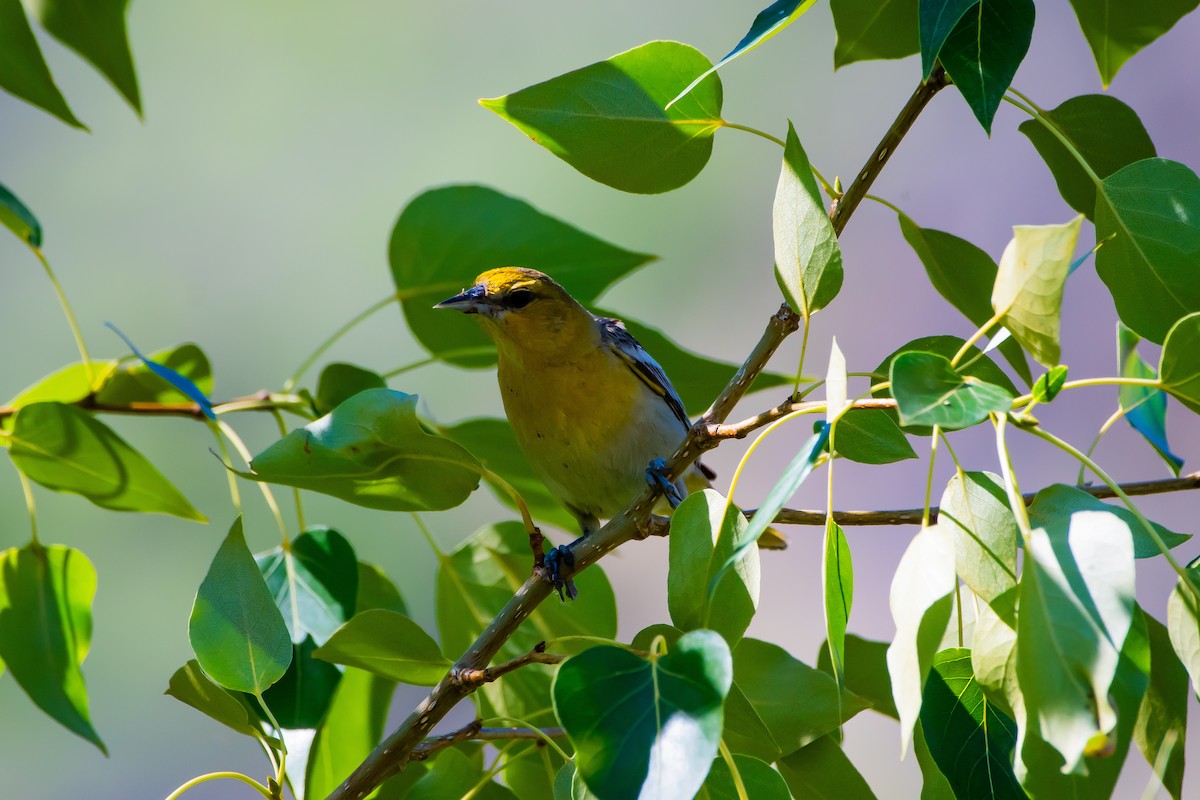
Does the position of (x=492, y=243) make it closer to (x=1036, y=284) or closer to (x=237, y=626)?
(x=237, y=626)

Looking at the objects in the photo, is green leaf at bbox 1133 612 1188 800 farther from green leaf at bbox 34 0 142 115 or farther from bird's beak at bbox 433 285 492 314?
green leaf at bbox 34 0 142 115

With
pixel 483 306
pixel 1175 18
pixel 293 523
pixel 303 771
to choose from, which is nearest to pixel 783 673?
pixel 303 771

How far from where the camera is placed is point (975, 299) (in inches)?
49.4

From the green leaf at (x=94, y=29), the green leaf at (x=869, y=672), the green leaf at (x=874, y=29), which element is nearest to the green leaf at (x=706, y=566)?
the green leaf at (x=869, y=672)

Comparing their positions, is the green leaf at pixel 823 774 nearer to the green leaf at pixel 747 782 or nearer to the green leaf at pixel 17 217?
the green leaf at pixel 747 782

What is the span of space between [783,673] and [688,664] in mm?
371

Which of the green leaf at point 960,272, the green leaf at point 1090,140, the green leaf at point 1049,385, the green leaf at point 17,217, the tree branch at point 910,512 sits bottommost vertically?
the tree branch at point 910,512

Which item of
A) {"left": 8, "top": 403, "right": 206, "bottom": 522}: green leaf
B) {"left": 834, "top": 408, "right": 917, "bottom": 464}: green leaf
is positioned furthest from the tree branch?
{"left": 8, "top": 403, "right": 206, "bottom": 522}: green leaf

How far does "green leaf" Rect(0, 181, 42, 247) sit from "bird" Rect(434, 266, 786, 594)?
0.88 metres

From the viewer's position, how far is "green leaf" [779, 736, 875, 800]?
1149 mm

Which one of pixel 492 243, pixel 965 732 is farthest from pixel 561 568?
pixel 965 732

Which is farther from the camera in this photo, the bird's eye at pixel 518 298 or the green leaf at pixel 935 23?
the bird's eye at pixel 518 298

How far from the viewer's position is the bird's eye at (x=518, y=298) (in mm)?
2078

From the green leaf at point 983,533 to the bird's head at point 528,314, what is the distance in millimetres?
1173
